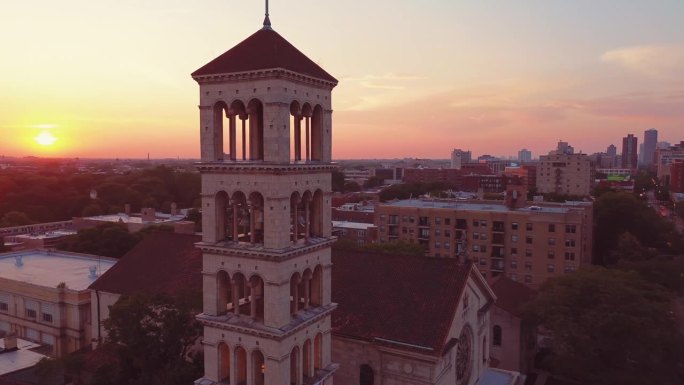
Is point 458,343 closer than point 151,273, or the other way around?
point 458,343

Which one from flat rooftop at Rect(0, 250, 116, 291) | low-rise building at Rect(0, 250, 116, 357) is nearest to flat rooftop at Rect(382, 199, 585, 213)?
flat rooftop at Rect(0, 250, 116, 291)

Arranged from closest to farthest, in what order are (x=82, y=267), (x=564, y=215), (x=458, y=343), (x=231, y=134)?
(x=231, y=134)
(x=458, y=343)
(x=82, y=267)
(x=564, y=215)

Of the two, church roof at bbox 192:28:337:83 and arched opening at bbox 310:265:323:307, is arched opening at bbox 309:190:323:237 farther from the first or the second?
church roof at bbox 192:28:337:83

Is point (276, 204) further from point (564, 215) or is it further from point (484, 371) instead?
point (564, 215)

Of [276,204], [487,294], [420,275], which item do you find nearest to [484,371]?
[487,294]

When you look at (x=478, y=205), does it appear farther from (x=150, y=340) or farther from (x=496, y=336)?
(x=150, y=340)
